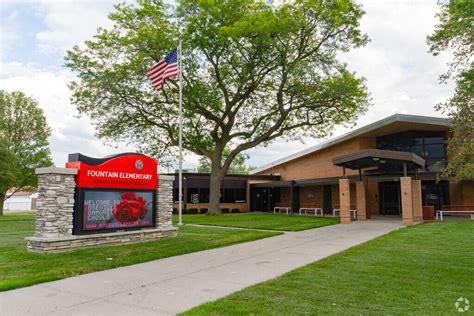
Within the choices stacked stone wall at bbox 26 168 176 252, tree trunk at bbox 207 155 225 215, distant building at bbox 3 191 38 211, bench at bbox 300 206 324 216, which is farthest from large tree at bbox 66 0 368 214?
distant building at bbox 3 191 38 211

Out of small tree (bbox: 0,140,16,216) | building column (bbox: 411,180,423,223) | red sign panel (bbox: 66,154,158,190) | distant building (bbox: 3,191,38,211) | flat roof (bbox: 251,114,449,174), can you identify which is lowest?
distant building (bbox: 3,191,38,211)

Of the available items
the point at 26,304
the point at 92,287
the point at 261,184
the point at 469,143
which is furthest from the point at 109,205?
the point at 261,184

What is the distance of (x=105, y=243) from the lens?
10.9 meters

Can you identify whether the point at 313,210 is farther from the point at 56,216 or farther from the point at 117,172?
the point at 56,216

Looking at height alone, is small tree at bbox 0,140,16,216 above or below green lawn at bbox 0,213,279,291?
above

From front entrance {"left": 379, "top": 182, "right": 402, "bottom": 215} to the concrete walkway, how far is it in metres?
19.0

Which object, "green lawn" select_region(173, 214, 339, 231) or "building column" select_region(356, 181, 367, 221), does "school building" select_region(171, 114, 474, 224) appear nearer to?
"building column" select_region(356, 181, 367, 221)

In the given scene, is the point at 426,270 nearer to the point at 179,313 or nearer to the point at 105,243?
the point at 179,313

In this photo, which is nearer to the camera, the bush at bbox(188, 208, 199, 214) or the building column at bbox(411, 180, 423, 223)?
the building column at bbox(411, 180, 423, 223)

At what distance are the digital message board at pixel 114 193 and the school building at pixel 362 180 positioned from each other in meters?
12.1

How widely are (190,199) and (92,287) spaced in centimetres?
2704

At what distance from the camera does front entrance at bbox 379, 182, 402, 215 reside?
2717 cm

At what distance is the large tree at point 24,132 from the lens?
110 feet

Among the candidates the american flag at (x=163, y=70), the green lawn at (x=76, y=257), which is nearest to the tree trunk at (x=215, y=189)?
the american flag at (x=163, y=70)
